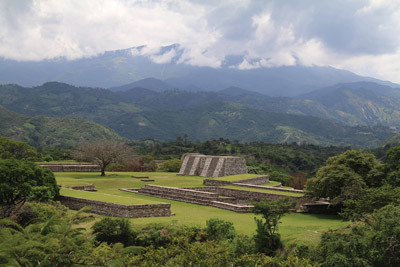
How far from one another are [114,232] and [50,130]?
127959mm

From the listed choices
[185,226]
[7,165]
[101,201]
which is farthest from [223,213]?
[7,165]

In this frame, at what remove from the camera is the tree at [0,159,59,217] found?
18.9 meters

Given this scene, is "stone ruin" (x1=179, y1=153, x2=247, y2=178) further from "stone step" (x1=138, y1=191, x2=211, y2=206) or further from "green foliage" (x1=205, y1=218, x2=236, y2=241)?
"green foliage" (x1=205, y1=218, x2=236, y2=241)

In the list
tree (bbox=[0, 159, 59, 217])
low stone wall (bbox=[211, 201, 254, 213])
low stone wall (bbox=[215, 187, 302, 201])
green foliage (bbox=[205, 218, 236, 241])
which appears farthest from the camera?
low stone wall (bbox=[215, 187, 302, 201])

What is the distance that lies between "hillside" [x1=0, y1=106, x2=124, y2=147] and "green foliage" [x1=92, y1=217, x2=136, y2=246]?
358 ft

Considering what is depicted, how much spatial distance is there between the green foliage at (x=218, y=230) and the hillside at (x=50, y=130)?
111782 millimetres

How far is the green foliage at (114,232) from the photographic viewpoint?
647 inches

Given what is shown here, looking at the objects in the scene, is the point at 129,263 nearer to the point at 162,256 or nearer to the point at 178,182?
A: the point at 162,256

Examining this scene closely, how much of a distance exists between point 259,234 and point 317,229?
3518 mm

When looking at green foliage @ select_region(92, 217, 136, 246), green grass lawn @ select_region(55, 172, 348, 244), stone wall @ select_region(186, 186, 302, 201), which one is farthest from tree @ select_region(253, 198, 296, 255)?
stone wall @ select_region(186, 186, 302, 201)

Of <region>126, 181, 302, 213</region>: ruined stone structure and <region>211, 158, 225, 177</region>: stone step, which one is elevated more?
<region>211, 158, 225, 177</region>: stone step

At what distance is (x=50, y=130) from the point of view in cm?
13388

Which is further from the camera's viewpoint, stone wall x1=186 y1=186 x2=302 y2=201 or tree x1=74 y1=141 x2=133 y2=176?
tree x1=74 y1=141 x2=133 y2=176

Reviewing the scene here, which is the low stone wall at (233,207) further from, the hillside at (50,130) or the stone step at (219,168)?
the hillside at (50,130)
